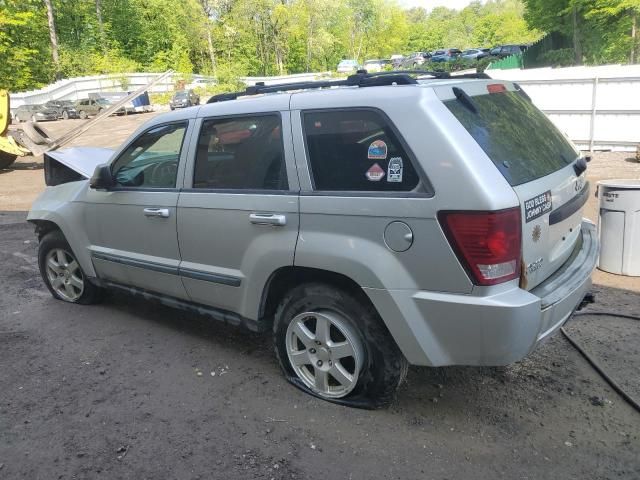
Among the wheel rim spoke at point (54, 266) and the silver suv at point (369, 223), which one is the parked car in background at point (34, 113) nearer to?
the wheel rim spoke at point (54, 266)

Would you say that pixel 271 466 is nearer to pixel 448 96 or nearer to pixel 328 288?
pixel 328 288

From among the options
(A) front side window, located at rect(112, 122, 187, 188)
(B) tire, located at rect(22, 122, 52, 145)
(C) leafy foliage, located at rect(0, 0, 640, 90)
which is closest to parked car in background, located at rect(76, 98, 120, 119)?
(C) leafy foliage, located at rect(0, 0, 640, 90)

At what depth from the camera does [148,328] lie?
4559 millimetres

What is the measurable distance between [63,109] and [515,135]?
115ft

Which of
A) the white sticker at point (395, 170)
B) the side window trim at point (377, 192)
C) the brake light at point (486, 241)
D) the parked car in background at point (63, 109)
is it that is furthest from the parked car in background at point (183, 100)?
the brake light at point (486, 241)

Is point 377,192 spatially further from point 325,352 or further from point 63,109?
point 63,109

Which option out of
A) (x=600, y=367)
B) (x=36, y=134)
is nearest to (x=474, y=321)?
(x=600, y=367)

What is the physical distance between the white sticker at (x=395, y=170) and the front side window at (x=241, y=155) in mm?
681

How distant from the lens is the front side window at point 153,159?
12.8 feet

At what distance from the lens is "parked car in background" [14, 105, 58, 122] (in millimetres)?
31219

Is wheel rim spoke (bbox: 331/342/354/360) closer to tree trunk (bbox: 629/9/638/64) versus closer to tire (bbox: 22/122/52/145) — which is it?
tire (bbox: 22/122/52/145)

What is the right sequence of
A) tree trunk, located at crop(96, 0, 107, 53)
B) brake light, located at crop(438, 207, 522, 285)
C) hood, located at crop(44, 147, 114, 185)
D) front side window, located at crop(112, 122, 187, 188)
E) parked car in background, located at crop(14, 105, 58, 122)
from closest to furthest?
brake light, located at crop(438, 207, 522, 285)
front side window, located at crop(112, 122, 187, 188)
hood, located at crop(44, 147, 114, 185)
parked car in background, located at crop(14, 105, 58, 122)
tree trunk, located at crop(96, 0, 107, 53)

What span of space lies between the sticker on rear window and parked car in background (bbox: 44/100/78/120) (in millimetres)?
35009

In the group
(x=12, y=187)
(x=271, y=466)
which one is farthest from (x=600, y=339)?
(x=12, y=187)
